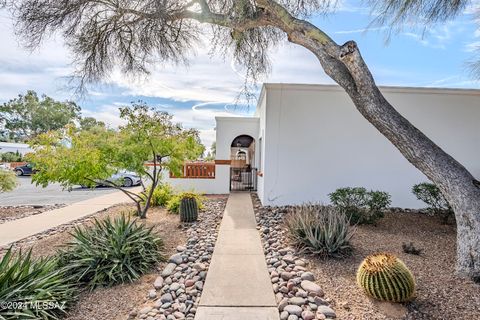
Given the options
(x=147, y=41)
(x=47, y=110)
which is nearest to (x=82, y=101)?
(x=147, y=41)

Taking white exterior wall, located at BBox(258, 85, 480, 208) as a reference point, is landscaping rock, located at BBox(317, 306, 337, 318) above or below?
below

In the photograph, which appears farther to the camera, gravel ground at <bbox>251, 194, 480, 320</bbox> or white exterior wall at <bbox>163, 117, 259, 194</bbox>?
white exterior wall at <bbox>163, 117, 259, 194</bbox>

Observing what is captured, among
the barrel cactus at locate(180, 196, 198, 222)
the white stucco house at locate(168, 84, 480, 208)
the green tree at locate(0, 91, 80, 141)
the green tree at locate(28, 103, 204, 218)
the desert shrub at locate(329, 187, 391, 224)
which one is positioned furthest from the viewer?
the green tree at locate(0, 91, 80, 141)

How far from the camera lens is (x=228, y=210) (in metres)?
8.43

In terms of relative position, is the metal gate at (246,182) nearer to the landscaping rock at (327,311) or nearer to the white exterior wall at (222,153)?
the white exterior wall at (222,153)

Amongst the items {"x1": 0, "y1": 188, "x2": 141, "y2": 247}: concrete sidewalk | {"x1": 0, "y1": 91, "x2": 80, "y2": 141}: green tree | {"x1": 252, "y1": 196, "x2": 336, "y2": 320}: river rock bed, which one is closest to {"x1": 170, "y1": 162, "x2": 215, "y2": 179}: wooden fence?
{"x1": 0, "y1": 188, "x2": 141, "y2": 247}: concrete sidewalk

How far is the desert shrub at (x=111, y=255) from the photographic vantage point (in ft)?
13.3

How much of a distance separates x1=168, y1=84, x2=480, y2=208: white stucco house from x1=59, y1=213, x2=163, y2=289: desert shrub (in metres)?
4.68

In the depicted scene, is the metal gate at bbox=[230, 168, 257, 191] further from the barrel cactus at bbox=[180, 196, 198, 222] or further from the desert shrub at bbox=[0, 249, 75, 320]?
the desert shrub at bbox=[0, 249, 75, 320]

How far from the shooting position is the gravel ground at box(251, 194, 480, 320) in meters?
3.21

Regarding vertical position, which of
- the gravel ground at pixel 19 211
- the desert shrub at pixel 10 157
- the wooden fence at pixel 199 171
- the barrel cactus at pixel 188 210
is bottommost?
the gravel ground at pixel 19 211

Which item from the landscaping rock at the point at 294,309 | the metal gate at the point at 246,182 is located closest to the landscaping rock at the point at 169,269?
the landscaping rock at the point at 294,309

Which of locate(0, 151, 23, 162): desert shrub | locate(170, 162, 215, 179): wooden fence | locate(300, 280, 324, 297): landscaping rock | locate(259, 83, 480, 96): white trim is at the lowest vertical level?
locate(300, 280, 324, 297): landscaping rock

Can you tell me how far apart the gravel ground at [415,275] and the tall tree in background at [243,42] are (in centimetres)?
53
